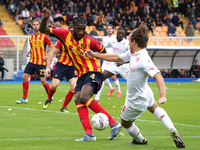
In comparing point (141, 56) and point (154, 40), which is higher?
point (141, 56)

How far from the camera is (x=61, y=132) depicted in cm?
638

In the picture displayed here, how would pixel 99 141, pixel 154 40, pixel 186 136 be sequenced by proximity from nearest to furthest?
pixel 99 141
pixel 186 136
pixel 154 40

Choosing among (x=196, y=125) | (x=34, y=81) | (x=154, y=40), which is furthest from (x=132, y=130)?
(x=154, y=40)

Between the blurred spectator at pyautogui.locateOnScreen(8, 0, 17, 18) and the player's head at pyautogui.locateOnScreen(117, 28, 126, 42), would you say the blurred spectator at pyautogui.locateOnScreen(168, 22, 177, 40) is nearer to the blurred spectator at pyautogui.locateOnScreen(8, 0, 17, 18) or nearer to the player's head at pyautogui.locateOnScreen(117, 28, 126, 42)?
the blurred spectator at pyautogui.locateOnScreen(8, 0, 17, 18)

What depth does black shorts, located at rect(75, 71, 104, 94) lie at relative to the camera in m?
6.01

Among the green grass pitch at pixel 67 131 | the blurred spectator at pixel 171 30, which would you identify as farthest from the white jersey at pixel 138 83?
the blurred spectator at pixel 171 30

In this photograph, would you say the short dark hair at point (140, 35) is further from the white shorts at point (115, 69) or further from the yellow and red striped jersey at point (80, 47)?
the white shorts at point (115, 69)

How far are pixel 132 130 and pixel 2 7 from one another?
998 inches

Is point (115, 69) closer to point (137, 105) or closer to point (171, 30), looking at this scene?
point (137, 105)

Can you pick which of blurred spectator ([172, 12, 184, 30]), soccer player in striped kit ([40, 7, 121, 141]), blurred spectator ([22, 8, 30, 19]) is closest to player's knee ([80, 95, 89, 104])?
soccer player in striped kit ([40, 7, 121, 141])

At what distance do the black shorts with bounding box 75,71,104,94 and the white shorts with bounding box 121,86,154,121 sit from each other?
1029 millimetres

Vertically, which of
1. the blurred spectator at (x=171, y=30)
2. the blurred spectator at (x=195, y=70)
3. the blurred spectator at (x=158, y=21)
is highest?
the blurred spectator at (x=158, y=21)

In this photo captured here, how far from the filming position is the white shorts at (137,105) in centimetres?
502

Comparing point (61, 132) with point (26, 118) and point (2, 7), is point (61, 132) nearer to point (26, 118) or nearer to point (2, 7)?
point (26, 118)
